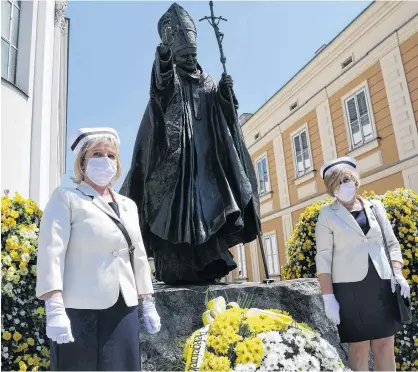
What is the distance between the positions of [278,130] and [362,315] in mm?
15851

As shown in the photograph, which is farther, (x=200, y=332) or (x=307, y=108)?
(x=307, y=108)

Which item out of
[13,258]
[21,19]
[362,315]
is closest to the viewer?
[362,315]

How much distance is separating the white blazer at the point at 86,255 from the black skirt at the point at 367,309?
148cm

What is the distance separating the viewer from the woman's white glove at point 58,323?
192 centimetres

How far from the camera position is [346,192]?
3.32 meters

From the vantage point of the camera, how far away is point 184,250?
3594mm

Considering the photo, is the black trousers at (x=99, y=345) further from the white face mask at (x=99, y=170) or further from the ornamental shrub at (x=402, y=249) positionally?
the ornamental shrub at (x=402, y=249)

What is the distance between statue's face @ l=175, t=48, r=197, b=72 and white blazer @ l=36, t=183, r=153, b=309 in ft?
6.34

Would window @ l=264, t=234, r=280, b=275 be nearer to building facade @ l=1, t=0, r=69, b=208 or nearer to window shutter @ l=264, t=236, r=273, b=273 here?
window shutter @ l=264, t=236, r=273, b=273

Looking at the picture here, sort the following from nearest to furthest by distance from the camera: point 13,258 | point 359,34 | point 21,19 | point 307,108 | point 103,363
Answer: point 103,363 < point 13,258 < point 21,19 < point 359,34 < point 307,108

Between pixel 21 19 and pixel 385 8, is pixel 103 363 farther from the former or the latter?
pixel 385 8

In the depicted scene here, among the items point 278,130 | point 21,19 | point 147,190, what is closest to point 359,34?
point 278,130

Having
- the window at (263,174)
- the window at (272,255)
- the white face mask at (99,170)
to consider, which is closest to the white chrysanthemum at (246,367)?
the white face mask at (99,170)

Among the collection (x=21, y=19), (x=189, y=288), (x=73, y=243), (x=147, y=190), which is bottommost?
(x=189, y=288)
